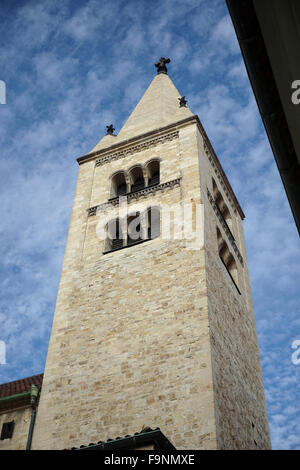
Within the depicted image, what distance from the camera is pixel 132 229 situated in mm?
19141

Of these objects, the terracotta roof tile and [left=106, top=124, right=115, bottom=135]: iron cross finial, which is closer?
the terracotta roof tile

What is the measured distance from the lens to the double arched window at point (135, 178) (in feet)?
70.6

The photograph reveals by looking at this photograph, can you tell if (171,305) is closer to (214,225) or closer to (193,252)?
(193,252)

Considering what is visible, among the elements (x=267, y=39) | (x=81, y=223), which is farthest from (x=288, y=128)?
(x=81, y=223)

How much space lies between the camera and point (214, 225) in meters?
19.2

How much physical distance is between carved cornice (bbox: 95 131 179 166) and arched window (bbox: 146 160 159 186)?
1045 millimetres

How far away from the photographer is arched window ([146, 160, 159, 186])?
2158 centimetres

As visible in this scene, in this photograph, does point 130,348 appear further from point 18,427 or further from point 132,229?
point 132,229

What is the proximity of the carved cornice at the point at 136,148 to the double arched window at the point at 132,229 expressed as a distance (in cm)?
437

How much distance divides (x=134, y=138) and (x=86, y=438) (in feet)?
45.2

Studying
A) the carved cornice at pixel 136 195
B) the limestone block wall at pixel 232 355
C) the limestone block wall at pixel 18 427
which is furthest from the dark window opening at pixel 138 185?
the limestone block wall at pixel 18 427

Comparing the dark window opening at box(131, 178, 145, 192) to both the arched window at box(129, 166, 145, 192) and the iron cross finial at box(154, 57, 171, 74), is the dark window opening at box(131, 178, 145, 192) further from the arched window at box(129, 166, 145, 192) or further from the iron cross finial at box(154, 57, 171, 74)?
the iron cross finial at box(154, 57, 171, 74)

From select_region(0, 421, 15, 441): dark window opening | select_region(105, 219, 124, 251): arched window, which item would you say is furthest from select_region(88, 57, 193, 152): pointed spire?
select_region(0, 421, 15, 441): dark window opening
